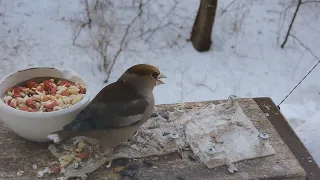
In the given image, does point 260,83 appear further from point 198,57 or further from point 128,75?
point 128,75

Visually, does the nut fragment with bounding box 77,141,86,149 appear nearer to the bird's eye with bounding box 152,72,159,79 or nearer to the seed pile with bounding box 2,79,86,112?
the seed pile with bounding box 2,79,86,112

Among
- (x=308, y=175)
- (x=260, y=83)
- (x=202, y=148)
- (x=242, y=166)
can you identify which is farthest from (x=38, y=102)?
(x=260, y=83)

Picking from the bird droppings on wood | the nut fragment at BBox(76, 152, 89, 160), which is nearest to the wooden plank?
the bird droppings on wood

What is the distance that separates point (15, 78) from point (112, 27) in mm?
2038

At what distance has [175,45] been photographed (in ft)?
11.5

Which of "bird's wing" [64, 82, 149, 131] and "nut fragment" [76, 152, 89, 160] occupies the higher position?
"bird's wing" [64, 82, 149, 131]

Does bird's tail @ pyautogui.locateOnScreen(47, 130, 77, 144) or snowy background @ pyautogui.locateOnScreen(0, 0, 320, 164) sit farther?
snowy background @ pyautogui.locateOnScreen(0, 0, 320, 164)

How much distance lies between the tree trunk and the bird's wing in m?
2.00

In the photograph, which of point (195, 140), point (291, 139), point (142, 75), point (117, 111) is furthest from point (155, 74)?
point (291, 139)

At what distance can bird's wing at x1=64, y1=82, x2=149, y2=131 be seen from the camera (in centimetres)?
134

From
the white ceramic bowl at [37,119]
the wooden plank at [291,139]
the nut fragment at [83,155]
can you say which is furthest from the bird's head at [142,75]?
the wooden plank at [291,139]

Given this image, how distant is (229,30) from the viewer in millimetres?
3676

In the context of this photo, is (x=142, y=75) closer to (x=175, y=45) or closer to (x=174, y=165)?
(x=174, y=165)

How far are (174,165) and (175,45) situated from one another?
84.6 inches
